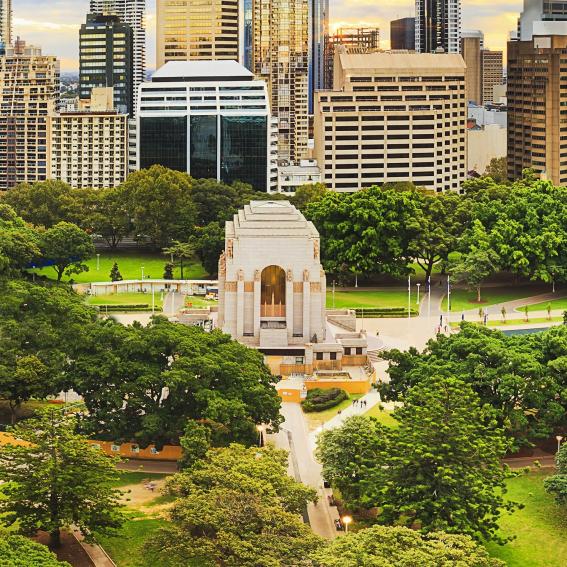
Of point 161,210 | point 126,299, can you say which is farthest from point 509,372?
point 161,210

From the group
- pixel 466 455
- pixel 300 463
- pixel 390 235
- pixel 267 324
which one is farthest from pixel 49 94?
pixel 466 455

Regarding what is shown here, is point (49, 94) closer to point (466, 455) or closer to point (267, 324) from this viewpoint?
point (267, 324)

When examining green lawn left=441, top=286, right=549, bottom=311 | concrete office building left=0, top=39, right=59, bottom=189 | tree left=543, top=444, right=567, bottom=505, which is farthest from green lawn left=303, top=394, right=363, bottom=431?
concrete office building left=0, top=39, right=59, bottom=189

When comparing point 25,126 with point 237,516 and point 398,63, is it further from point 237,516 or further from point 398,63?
point 237,516

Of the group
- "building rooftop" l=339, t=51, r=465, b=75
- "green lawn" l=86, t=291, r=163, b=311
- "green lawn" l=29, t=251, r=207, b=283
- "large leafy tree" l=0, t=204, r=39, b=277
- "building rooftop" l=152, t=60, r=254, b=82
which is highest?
"building rooftop" l=339, t=51, r=465, b=75

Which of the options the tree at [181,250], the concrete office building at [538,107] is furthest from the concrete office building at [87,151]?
the concrete office building at [538,107]

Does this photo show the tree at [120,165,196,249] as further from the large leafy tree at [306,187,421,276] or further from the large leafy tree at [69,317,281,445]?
the large leafy tree at [69,317,281,445]
